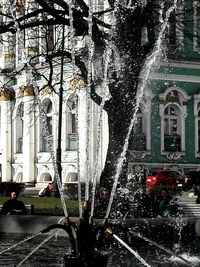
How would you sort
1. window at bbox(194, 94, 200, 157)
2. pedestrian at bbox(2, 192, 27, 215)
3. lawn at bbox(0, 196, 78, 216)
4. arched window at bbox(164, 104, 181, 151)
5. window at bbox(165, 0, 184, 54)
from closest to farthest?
pedestrian at bbox(2, 192, 27, 215)
lawn at bbox(0, 196, 78, 216)
window at bbox(165, 0, 184, 54)
arched window at bbox(164, 104, 181, 151)
window at bbox(194, 94, 200, 157)

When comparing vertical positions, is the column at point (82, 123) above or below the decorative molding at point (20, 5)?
below

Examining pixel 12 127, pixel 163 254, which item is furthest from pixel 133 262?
pixel 12 127

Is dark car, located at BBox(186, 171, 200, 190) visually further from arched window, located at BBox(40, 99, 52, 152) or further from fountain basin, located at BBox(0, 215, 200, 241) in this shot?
fountain basin, located at BBox(0, 215, 200, 241)

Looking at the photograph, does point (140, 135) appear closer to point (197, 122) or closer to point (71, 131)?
point (197, 122)

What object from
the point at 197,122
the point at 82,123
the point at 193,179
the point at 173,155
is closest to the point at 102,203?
the point at 193,179

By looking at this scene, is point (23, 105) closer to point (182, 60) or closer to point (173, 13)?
point (182, 60)

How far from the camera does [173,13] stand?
2283 cm

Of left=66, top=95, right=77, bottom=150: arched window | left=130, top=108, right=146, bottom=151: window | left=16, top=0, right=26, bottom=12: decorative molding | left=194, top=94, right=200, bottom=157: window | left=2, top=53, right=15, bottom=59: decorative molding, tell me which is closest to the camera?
left=16, top=0, right=26, bottom=12: decorative molding

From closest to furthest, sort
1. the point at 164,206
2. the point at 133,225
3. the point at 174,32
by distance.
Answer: the point at 133,225
the point at 164,206
the point at 174,32

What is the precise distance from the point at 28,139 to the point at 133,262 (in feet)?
94.1

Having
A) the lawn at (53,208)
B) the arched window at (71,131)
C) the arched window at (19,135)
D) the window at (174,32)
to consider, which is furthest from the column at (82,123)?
Result: the lawn at (53,208)

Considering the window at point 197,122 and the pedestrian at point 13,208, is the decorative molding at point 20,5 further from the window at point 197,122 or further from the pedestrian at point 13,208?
the window at point 197,122

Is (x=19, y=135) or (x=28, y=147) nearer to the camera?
(x=28, y=147)

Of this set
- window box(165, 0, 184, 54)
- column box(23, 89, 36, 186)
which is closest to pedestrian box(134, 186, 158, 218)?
window box(165, 0, 184, 54)
